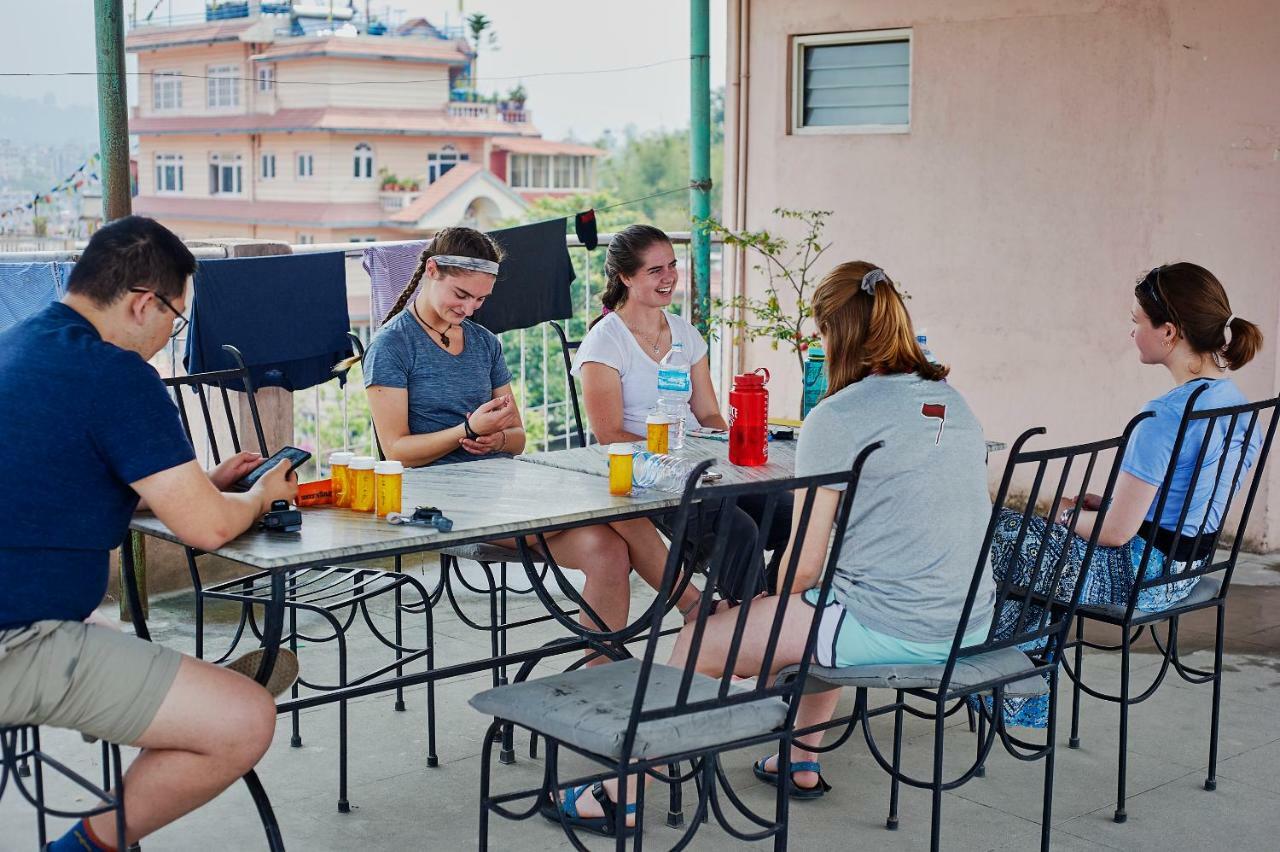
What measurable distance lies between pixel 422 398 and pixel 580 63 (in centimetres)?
4806

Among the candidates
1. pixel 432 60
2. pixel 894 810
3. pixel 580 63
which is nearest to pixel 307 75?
pixel 432 60

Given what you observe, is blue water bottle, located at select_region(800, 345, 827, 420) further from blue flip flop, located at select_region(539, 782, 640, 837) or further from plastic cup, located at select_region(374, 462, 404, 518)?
plastic cup, located at select_region(374, 462, 404, 518)

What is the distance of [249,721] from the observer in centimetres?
241

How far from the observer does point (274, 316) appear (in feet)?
14.7

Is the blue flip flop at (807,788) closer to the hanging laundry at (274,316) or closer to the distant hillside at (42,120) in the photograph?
the hanging laundry at (274,316)

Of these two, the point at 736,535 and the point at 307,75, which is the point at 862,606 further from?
the point at 307,75

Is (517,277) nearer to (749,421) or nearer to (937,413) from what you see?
(749,421)

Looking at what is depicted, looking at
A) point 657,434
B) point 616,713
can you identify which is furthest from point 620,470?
point 616,713

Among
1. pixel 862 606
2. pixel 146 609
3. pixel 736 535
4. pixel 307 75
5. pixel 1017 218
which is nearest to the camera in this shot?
pixel 862 606

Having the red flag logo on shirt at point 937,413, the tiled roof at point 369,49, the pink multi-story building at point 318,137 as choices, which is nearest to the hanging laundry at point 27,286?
the red flag logo on shirt at point 937,413

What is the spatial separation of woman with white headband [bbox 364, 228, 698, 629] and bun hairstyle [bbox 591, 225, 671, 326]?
1.25 feet

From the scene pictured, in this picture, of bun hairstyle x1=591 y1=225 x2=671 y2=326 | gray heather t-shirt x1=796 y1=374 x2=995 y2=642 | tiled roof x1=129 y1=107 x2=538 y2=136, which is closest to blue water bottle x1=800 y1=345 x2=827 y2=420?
bun hairstyle x1=591 y1=225 x2=671 y2=326

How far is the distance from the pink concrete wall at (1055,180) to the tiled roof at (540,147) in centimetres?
4603

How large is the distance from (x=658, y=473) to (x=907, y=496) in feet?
2.00
